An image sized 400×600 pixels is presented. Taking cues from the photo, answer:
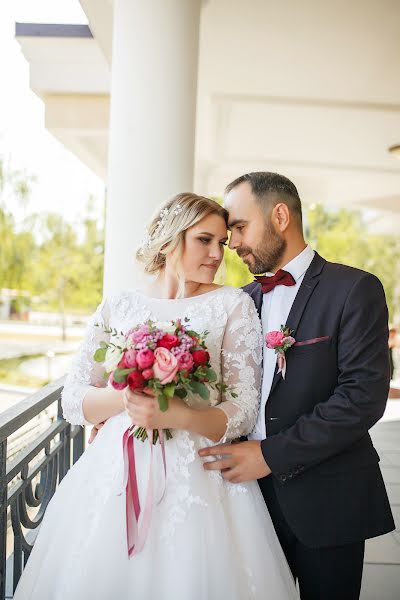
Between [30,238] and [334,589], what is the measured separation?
2656 cm

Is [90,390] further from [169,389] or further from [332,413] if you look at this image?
[332,413]

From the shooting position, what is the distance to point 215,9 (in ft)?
15.4

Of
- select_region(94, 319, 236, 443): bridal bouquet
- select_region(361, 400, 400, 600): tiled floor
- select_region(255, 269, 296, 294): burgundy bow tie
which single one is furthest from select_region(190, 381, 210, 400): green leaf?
select_region(361, 400, 400, 600): tiled floor

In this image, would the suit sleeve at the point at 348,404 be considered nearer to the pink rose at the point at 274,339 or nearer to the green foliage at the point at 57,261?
the pink rose at the point at 274,339

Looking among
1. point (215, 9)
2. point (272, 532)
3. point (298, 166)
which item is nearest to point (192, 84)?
point (215, 9)

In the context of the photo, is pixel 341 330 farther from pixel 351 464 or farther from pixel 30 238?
pixel 30 238

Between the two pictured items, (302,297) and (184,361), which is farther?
(302,297)

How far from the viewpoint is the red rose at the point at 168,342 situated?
1723 mm

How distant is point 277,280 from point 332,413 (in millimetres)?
608

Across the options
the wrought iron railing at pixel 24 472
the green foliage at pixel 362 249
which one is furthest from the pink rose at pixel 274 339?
the green foliage at pixel 362 249

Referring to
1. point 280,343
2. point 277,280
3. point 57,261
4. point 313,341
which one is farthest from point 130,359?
point 57,261

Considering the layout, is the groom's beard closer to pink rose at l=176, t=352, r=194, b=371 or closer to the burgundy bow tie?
the burgundy bow tie

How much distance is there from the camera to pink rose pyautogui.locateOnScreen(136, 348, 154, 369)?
1.68m

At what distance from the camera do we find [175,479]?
2000mm
